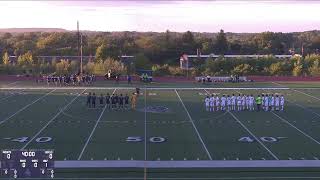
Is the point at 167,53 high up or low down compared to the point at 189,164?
up

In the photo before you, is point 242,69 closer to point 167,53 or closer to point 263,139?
point 167,53

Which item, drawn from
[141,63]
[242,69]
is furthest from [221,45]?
[242,69]

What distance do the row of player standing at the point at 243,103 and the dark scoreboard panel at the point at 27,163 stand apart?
1775cm

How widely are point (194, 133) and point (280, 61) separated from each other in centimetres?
4446

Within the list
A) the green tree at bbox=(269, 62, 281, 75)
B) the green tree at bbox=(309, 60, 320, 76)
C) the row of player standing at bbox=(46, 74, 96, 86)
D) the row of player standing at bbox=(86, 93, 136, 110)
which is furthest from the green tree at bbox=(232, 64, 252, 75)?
the row of player standing at bbox=(86, 93, 136, 110)

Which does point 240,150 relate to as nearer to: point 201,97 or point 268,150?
point 268,150

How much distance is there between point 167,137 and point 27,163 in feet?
35.2

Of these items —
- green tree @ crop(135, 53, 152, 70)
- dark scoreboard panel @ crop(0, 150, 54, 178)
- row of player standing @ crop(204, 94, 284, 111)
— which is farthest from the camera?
green tree @ crop(135, 53, 152, 70)

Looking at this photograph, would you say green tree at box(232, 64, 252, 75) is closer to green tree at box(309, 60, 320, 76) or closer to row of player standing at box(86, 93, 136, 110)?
green tree at box(309, 60, 320, 76)

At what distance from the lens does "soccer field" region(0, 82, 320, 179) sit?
51.3ft

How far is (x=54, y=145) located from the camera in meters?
19.1

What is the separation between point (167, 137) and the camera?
67.9 ft

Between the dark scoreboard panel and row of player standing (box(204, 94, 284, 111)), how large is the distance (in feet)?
58.2

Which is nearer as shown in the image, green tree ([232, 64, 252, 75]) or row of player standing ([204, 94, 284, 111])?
row of player standing ([204, 94, 284, 111])
